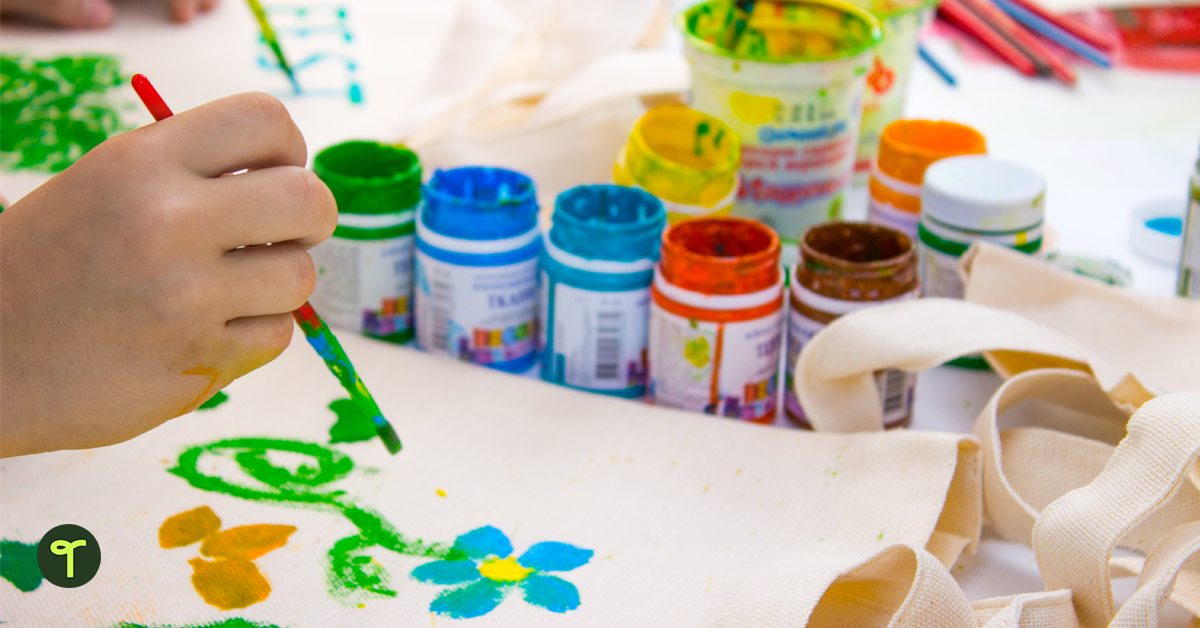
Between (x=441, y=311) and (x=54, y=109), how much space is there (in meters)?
0.67

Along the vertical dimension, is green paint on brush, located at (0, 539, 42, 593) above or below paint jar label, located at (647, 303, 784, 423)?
below

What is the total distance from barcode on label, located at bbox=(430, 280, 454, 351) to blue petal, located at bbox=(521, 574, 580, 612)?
28 centimetres

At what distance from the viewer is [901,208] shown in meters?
0.90

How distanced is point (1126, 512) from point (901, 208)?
416 mm

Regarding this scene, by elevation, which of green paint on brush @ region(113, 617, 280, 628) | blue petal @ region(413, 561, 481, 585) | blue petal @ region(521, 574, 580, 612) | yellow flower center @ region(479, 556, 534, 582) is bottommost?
green paint on brush @ region(113, 617, 280, 628)

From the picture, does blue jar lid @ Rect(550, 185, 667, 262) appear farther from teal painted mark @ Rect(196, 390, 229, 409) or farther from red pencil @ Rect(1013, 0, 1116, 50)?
red pencil @ Rect(1013, 0, 1116, 50)

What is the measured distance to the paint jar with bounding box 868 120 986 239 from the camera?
88cm

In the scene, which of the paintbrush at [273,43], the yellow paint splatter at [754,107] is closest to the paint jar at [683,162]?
the yellow paint splatter at [754,107]

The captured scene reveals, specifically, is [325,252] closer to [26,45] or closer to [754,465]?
[754,465]

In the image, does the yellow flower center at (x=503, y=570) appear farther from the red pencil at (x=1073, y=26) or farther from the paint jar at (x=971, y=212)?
the red pencil at (x=1073, y=26)

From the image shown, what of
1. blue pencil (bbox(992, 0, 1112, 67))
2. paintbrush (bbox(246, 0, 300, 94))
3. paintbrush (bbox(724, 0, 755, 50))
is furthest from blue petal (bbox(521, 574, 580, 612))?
blue pencil (bbox(992, 0, 1112, 67))

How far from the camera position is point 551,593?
0.59m

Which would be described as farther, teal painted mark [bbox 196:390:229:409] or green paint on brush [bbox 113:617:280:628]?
teal painted mark [bbox 196:390:229:409]

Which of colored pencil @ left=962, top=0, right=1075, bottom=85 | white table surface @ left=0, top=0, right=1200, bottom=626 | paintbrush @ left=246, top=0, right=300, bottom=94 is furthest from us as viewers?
colored pencil @ left=962, top=0, right=1075, bottom=85
